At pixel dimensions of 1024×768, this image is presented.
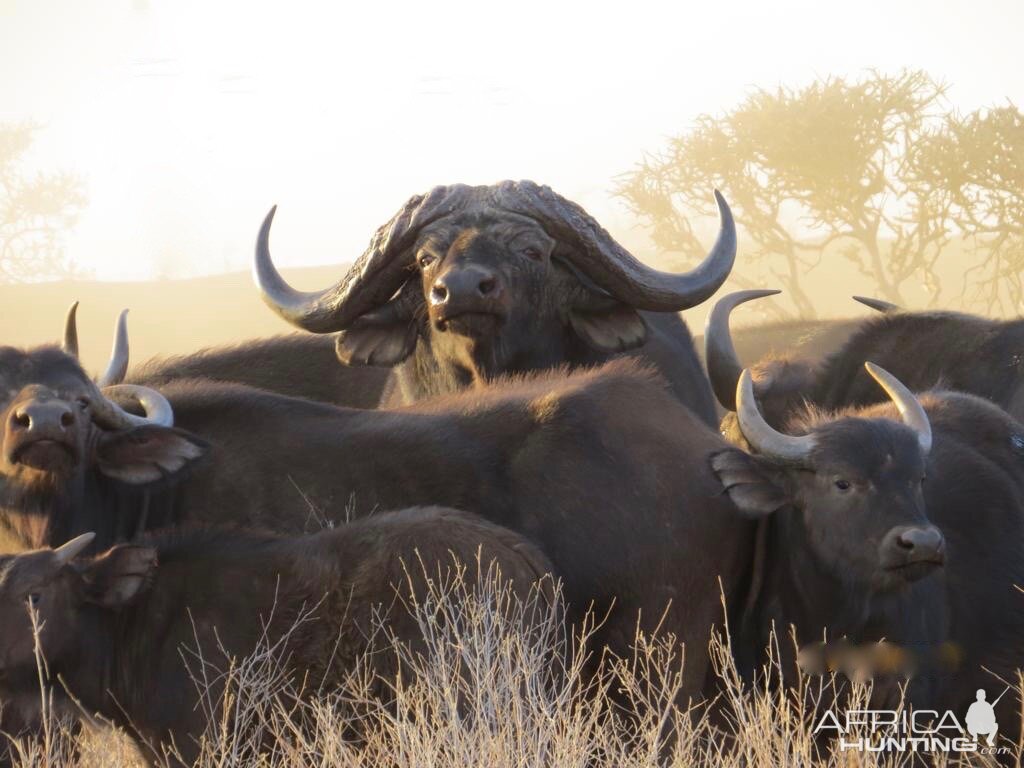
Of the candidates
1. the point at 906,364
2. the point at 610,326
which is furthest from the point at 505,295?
the point at 906,364

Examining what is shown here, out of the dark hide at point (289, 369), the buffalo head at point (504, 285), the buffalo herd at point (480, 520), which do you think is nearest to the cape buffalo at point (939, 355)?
the buffalo head at point (504, 285)

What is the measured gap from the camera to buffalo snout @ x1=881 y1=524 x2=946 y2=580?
5340 millimetres

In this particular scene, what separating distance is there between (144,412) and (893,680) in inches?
122

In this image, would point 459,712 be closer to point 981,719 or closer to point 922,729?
point 922,729

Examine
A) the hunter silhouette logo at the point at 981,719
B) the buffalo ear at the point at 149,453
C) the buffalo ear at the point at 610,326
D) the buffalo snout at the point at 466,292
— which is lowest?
the hunter silhouette logo at the point at 981,719

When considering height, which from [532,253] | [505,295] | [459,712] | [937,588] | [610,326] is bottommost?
[459,712]

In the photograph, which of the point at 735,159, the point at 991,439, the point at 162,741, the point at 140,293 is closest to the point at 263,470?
the point at 162,741

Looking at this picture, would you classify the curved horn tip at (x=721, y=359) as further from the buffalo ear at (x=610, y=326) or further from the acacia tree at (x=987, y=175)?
the acacia tree at (x=987, y=175)

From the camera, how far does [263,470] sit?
20.2 feet

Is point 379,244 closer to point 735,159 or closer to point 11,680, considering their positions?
point 11,680

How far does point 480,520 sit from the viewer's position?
545 centimetres

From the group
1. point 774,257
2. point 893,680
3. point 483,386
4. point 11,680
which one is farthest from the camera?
point 774,257

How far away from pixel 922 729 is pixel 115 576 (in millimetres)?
2710

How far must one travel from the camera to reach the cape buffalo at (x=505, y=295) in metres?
7.38
